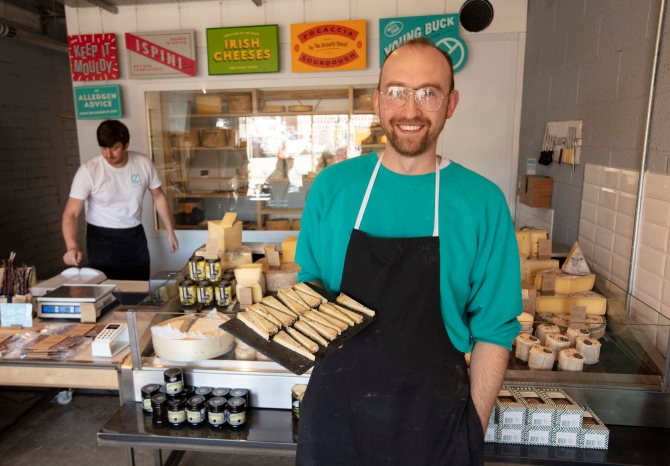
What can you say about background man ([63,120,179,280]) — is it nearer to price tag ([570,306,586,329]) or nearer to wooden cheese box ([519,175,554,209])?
wooden cheese box ([519,175,554,209])

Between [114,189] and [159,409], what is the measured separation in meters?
2.45

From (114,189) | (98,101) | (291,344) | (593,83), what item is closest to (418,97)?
(291,344)

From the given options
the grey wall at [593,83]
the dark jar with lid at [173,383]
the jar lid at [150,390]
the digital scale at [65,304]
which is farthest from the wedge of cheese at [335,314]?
the digital scale at [65,304]

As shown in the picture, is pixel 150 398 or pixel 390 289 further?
pixel 150 398

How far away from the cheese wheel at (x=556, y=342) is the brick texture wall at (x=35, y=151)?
634 cm

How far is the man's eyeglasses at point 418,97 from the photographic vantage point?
1312 millimetres

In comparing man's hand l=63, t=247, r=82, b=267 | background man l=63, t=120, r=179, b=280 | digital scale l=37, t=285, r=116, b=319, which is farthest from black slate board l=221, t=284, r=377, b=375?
background man l=63, t=120, r=179, b=280

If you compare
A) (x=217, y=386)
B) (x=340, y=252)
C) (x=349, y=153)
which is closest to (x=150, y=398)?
(x=217, y=386)

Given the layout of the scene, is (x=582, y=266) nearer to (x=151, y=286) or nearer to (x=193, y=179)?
(x=151, y=286)

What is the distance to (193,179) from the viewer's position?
5453 mm

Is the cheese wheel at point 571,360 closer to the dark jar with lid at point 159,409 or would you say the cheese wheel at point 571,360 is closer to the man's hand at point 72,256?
the dark jar with lid at point 159,409

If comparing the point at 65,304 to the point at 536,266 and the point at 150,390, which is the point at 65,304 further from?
the point at 536,266

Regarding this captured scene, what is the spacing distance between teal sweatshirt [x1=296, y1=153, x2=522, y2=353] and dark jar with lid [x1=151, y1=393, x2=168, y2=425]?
3.34 feet

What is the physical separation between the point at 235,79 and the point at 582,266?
149 inches
